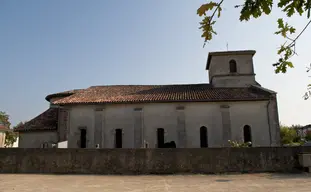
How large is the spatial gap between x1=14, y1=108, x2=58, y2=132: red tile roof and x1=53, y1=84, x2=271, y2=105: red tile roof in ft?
8.52

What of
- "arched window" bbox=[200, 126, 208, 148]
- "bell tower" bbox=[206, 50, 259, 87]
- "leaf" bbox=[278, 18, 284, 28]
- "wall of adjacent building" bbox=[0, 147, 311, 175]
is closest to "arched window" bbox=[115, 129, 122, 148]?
"arched window" bbox=[200, 126, 208, 148]

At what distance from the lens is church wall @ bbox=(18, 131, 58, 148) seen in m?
Answer: 24.6

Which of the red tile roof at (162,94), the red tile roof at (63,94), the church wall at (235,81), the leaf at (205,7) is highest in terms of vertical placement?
the church wall at (235,81)

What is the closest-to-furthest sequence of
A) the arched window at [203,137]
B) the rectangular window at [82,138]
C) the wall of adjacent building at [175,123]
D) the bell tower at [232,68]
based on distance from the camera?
1. the wall of adjacent building at [175,123]
2. the arched window at [203,137]
3. the rectangular window at [82,138]
4. the bell tower at [232,68]

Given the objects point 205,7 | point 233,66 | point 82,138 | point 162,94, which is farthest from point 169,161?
point 233,66

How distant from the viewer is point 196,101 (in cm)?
2320

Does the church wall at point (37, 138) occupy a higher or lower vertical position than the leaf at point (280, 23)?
lower

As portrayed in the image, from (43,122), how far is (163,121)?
41.0ft

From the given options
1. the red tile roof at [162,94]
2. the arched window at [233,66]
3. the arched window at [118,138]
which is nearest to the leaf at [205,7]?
the red tile roof at [162,94]

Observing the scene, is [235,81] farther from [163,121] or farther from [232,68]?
[163,121]

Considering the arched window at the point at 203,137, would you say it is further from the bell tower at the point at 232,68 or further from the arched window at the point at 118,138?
the arched window at the point at 118,138

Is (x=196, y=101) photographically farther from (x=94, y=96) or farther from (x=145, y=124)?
(x=94, y=96)

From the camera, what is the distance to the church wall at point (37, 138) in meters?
24.6

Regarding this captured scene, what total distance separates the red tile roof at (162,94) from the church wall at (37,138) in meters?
3.26
